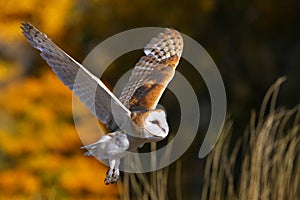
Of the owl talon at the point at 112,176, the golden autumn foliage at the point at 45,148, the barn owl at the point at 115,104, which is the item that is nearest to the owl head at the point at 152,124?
the barn owl at the point at 115,104

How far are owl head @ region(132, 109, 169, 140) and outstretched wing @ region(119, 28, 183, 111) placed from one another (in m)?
0.12

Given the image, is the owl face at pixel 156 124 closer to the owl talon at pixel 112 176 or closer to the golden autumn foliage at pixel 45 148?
the owl talon at pixel 112 176

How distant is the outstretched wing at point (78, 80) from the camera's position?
1.64 metres

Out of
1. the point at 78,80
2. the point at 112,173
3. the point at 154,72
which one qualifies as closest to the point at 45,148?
the point at 154,72

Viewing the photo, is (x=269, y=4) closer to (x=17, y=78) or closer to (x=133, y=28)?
(x=133, y=28)

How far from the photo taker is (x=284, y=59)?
6.41 metres

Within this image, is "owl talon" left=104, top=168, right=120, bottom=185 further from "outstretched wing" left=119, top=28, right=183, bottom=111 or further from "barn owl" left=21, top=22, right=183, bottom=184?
"outstretched wing" left=119, top=28, right=183, bottom=111

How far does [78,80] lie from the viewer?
1687 mm

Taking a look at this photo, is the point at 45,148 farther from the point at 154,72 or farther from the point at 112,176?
the point at 112,176

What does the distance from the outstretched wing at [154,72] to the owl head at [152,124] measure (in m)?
0.12

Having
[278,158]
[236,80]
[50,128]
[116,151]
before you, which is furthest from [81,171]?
[116,151]

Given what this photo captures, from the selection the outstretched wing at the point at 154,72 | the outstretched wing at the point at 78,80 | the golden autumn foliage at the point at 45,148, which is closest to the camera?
the outstretched wing at the point at 78,80

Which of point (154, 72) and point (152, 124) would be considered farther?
point (154, 72)

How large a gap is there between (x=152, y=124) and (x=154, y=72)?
1.37 feet
